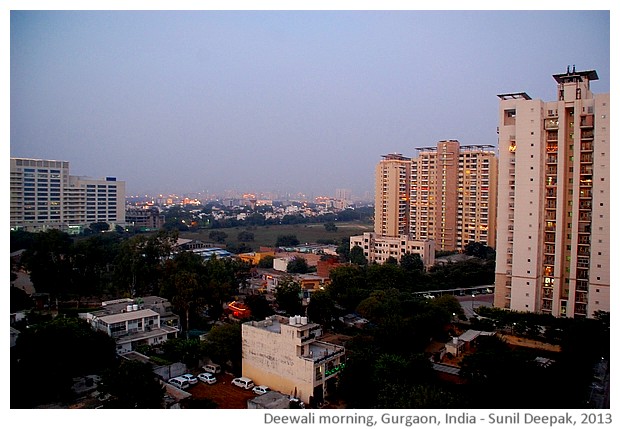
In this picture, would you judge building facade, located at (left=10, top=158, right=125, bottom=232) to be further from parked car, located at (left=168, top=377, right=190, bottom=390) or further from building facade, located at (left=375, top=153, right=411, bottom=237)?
parked car, located at (left=168, top=377, right=190, bottom=390)

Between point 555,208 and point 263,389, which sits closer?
point 263,389

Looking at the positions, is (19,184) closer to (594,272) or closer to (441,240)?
(441,240)

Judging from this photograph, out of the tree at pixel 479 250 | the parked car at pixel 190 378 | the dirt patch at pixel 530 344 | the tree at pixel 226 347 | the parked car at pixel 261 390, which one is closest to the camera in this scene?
the parked car at pixel 261 390

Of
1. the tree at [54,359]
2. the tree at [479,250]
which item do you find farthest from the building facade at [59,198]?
the tree at [479,250]

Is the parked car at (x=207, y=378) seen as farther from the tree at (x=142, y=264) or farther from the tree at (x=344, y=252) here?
Result: the tree at (x=344, y=252)

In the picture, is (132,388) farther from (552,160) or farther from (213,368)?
(552,160)
